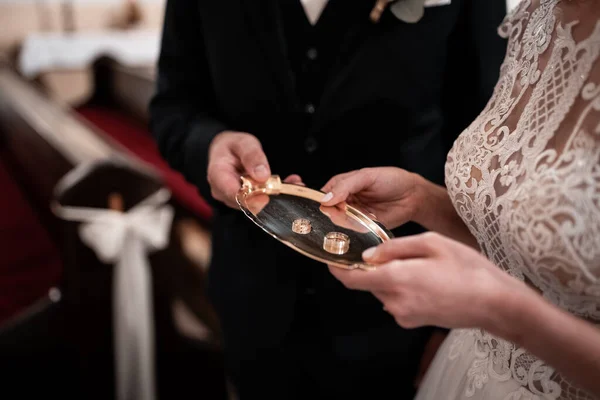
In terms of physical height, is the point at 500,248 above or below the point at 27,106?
above

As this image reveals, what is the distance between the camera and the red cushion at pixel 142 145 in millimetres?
2117

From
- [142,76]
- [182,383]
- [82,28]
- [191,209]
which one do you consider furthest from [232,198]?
[82,28]

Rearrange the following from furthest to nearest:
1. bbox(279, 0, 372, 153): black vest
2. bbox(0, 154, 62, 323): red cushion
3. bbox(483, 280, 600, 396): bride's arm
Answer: bbox(0, 154, 62, 323): red cushion < bbox(279, 0, 372, 153): black vest < bbox(483, 280, 600, 396): bride's arm

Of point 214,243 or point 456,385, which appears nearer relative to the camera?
point 456,385

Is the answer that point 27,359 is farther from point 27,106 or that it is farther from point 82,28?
point 82,28

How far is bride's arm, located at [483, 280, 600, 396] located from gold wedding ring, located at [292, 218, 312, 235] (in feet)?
0.76

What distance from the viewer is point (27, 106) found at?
2.36m

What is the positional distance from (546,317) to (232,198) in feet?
1.49

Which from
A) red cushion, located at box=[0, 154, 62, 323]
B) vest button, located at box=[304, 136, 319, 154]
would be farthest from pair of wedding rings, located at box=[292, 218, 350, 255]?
red cushion, located at box=[0, 154, 62, 323]

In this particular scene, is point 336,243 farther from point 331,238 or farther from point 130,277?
point 130,277

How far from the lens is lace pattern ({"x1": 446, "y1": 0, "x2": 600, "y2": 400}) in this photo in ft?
1.64

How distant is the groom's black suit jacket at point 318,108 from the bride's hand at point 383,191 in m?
0.08

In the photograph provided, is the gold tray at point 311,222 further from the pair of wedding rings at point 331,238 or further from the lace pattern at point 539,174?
the lace pattern at point 539,174

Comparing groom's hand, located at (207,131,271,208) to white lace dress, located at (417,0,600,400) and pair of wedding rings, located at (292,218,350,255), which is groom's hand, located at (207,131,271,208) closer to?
pair of wedding rings, located at (292,218,350,255)
